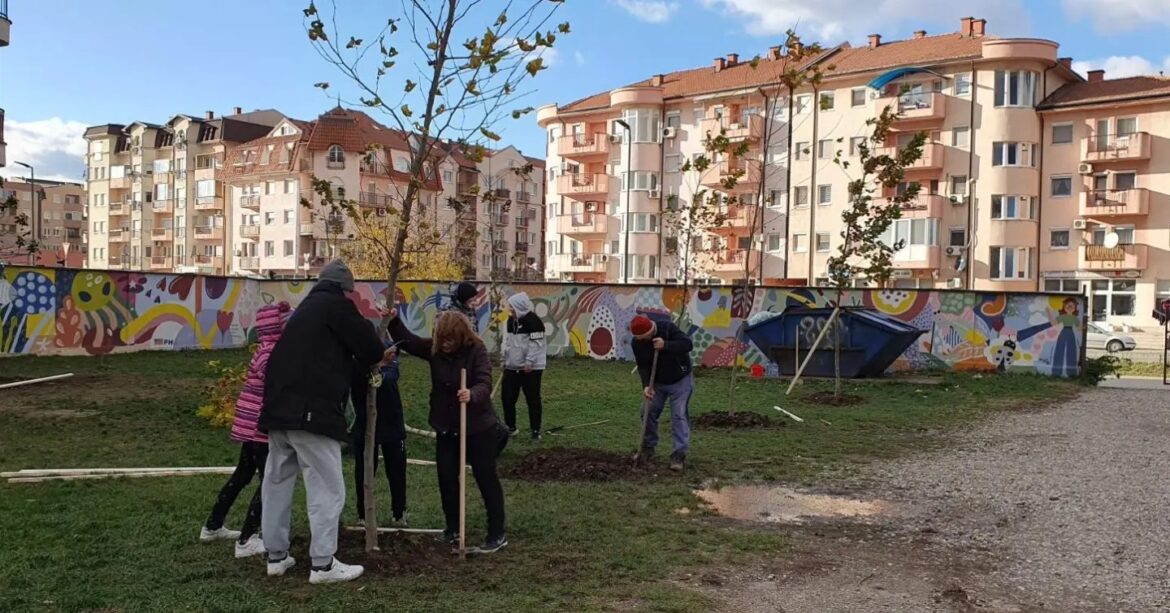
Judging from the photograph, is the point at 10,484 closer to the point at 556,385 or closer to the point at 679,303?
the point at 556,385

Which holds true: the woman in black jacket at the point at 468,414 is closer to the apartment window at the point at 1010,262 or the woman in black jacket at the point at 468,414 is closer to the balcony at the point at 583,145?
the apartment window at the point at 1010,262

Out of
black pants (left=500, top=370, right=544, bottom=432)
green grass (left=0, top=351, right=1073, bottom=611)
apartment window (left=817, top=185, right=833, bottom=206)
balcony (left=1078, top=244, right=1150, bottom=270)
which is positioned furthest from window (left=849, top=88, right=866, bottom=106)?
black pants (left=500, top=370, right=544, bottom=432)

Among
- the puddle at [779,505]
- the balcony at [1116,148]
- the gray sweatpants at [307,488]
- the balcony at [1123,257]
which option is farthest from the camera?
the balcony at [1123,257]

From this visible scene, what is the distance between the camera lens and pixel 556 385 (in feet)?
58.0

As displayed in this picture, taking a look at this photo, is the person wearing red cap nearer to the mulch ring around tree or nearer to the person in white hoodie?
the mulch ring around tree

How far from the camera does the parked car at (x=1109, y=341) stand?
132 feet

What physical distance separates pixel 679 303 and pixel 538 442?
13410 millimetres

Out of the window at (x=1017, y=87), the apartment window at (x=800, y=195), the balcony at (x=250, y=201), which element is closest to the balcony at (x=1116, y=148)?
the window at (x=1017, y=87)

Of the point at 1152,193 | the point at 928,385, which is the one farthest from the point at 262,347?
the point at 1152,193

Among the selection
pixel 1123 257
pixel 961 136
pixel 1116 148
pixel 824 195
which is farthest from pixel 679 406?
pixel 824 195

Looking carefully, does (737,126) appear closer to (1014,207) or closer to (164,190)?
(1014,207)

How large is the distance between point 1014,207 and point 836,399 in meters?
37.0

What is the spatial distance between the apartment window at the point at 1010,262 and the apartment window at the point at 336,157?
4654 centimetres

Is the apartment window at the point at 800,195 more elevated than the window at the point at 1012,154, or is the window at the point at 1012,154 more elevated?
the window at the point at 1012,154
